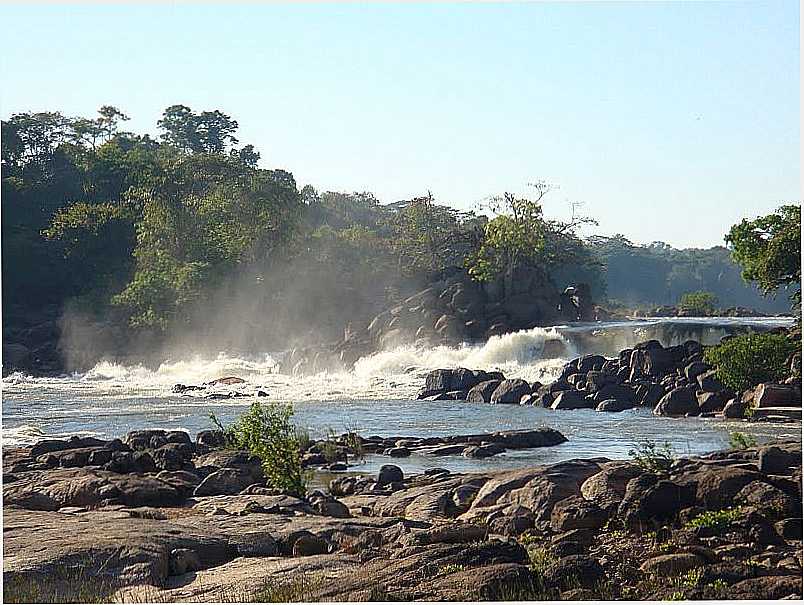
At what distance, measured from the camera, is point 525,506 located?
634 cm

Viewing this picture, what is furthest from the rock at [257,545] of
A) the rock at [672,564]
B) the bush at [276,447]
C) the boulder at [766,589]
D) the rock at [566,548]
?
the boulder at [766,589]

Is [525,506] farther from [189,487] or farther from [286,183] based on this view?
[286,183]

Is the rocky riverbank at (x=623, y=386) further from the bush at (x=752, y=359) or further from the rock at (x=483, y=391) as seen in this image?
the bush at (x=752, y=359)

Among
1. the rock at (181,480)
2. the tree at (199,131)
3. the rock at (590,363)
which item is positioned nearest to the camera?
the rock at (181,480)

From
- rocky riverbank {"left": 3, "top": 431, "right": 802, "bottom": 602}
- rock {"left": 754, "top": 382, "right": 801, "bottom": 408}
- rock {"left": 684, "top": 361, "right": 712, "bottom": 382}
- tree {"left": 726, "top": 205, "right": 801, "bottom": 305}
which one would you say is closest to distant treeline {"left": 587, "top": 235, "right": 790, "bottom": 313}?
tree {"left": 726, "top": 205, "right": 801, "bottom": 305}

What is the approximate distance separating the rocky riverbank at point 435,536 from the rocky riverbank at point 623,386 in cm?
470

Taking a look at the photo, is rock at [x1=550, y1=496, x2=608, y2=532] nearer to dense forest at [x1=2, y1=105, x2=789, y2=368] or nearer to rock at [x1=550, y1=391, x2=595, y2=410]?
dense forest at [x1=2, y1=105, x2=789, y2=368]

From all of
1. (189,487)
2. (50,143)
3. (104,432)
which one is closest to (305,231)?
(50,143)

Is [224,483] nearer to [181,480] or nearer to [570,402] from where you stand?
[181,480]

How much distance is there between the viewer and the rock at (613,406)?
13.0m

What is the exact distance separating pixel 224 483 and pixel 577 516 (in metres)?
2.85

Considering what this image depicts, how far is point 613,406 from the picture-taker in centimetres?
1302

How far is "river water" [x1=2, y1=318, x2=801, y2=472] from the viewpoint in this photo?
10555 mm

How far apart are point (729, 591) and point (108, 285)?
911 centimetres
